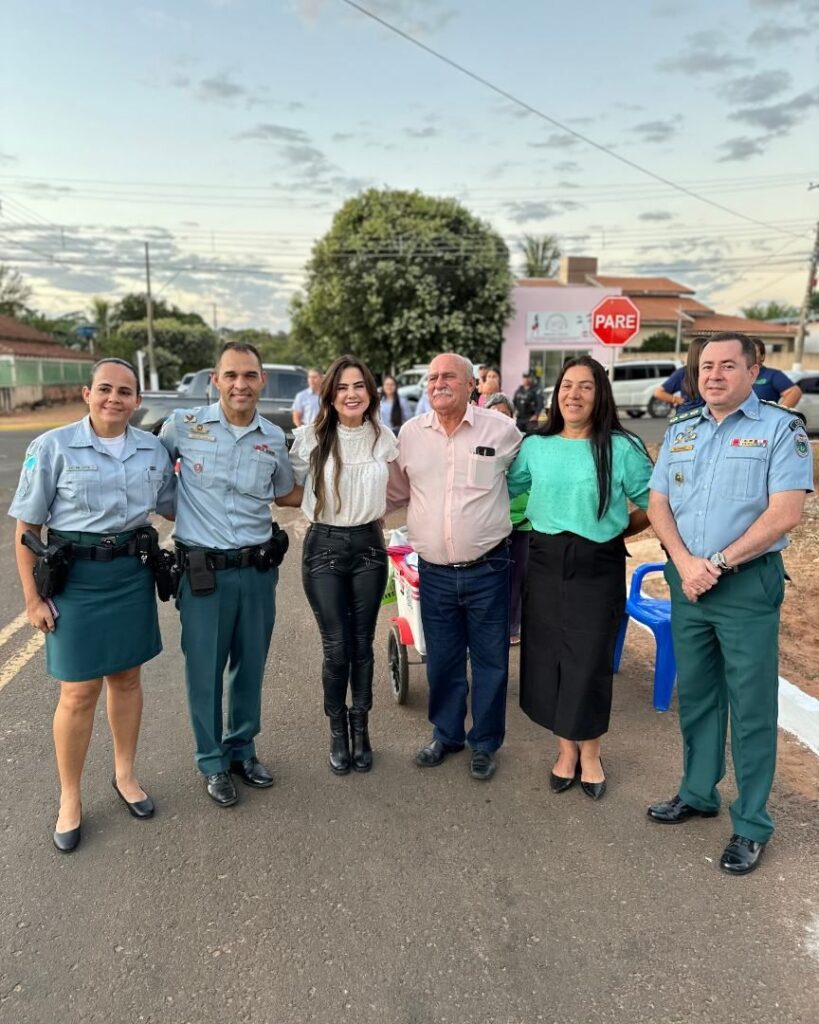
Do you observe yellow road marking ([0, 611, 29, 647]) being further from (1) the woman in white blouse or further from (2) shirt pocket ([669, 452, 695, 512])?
(2) shirt pocket ([669, 452, 695, 512])

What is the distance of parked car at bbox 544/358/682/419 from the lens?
24500 millimetres

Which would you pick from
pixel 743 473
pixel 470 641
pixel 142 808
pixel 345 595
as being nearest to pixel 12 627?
pixel 142 808

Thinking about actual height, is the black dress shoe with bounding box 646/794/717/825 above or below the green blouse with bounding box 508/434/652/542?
below

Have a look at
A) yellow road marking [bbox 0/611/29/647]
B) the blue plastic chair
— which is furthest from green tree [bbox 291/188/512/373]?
the blue plastic chair

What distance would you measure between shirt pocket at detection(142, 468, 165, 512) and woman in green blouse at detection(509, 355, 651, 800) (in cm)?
159

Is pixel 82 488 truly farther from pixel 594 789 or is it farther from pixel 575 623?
pixel 594 789

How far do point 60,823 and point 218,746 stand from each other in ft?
2.22

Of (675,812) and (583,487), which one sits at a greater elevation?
(583,487)

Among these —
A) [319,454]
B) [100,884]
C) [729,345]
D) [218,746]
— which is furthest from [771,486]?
[100,884]

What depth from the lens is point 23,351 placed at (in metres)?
33.7

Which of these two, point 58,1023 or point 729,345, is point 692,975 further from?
point 729,345

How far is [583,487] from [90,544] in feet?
6.63

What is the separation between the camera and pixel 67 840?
9.41ft

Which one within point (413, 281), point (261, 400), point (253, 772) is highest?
point (413, 281)
